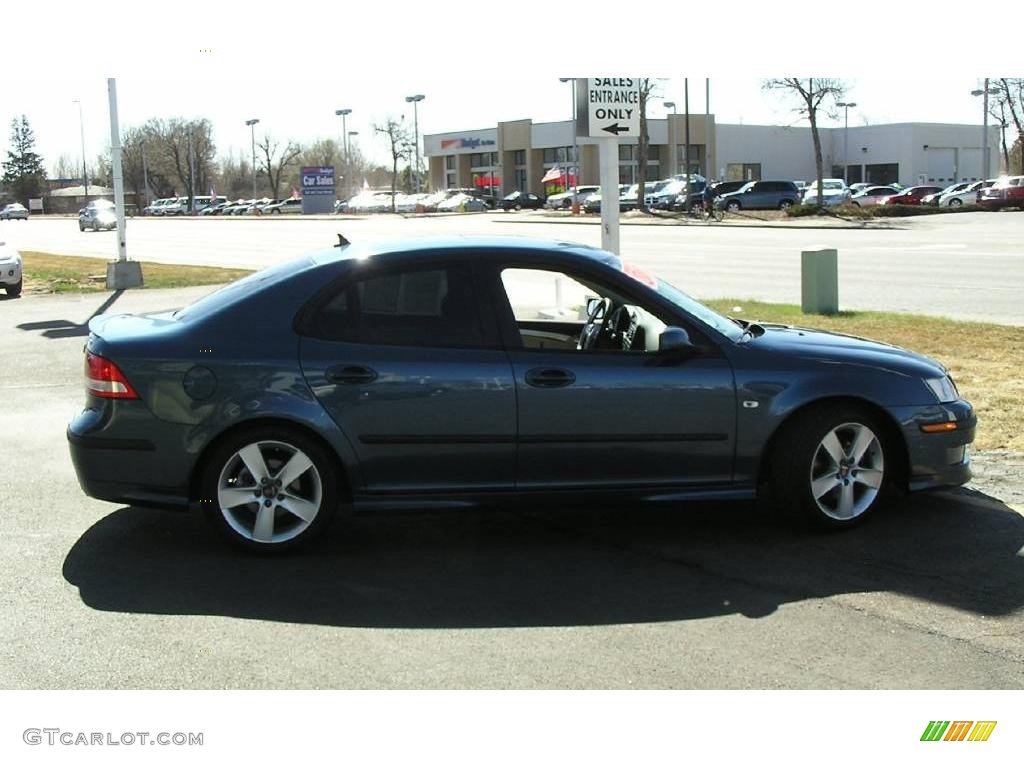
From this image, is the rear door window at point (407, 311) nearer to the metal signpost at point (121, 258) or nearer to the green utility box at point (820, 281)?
the green utility box at point (820, 281)

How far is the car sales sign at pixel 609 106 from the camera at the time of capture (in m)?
10.8

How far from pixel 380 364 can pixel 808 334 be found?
234 centimetres

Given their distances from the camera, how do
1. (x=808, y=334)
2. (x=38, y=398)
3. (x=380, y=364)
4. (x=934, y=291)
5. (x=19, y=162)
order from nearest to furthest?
(x=380, y=364) → (x=808, y=334) → (x=38, y=398) → (x=934, y=291) → (x=19, y=162)

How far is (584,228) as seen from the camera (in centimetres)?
4903

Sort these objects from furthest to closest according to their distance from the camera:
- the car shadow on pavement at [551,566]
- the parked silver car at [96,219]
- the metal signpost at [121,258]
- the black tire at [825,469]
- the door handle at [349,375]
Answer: the parked silver car at [96,219], the metal signpost at [121,258], the black tire at [825,469], the door handle at [349,375], the car shadow on pavement at [551,566]

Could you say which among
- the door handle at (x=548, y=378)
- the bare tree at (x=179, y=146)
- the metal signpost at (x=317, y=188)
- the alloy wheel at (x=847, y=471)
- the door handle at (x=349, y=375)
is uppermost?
the bare tree at (x=179, y=146)

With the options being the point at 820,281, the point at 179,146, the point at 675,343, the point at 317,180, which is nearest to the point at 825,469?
the point at 675,343

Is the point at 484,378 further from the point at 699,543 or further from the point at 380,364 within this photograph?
the point at 699,543

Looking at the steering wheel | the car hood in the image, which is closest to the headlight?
the car hood

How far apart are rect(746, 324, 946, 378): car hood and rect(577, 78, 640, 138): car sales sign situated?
5234 mm

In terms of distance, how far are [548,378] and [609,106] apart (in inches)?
236

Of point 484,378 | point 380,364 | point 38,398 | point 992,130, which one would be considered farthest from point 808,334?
point 992,130

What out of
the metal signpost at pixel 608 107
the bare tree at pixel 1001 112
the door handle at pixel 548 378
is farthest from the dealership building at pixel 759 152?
the door handle at pixel 548 378

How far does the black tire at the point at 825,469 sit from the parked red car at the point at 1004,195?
52866 millimetres
